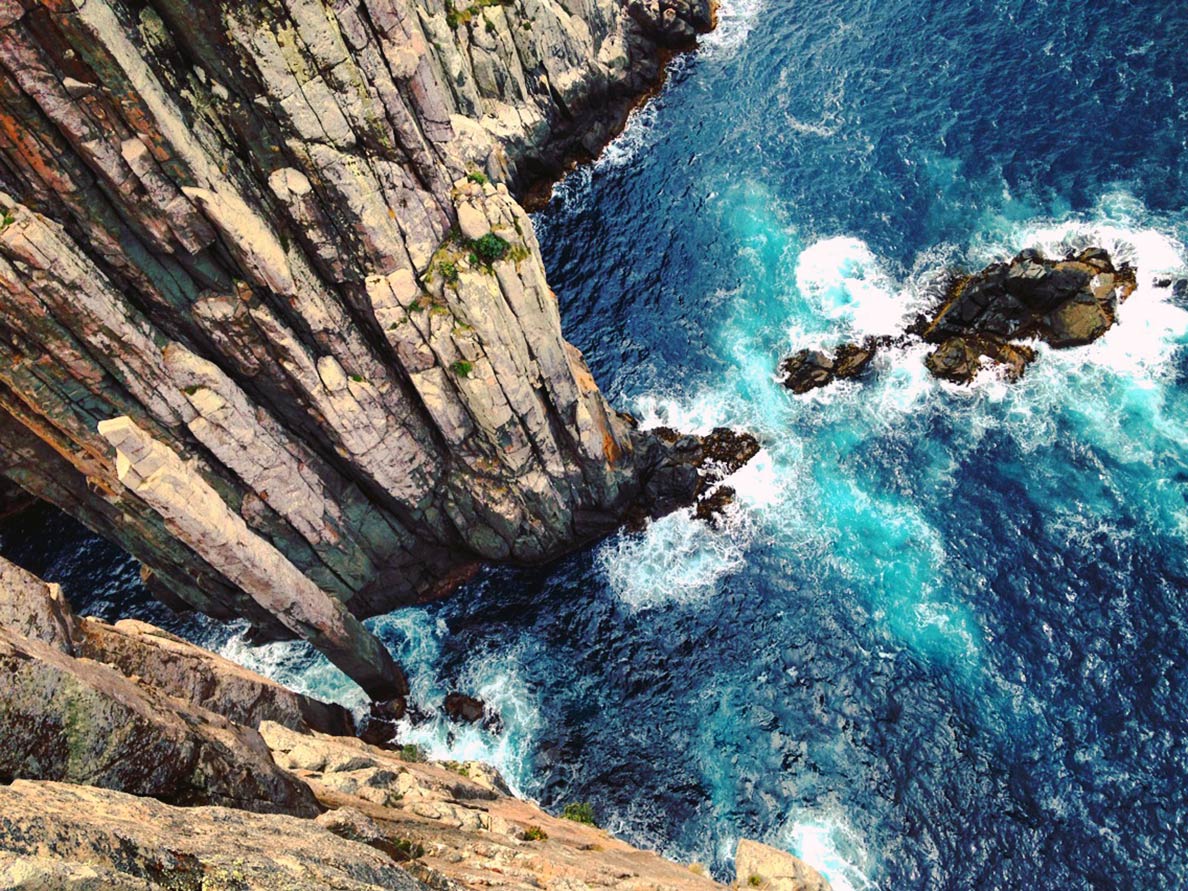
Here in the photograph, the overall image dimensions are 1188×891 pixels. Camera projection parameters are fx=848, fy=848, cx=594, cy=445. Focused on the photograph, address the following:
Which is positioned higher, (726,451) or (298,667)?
(298,667)

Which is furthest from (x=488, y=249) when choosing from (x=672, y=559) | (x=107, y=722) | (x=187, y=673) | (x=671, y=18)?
(x=671, y=18)

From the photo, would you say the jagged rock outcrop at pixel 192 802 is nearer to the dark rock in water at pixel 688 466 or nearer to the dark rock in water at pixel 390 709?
the dark rock in water at pixel 390 709

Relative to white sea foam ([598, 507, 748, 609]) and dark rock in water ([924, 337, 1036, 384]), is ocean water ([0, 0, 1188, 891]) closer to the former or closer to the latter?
white sea foam ([598, 507, 748, 609])

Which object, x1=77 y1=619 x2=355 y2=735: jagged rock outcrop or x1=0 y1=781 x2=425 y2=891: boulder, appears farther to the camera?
x1=77 y1=619 x2=355 y2=735: jagged rock outcrop

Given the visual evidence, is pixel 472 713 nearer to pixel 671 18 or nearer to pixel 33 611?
pixel 33 611

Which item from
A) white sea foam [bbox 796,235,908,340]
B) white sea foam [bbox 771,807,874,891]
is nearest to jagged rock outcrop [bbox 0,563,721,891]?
white sea foam [bbox 771,807,874,891]

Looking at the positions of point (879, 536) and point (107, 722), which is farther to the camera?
point (879, 536)

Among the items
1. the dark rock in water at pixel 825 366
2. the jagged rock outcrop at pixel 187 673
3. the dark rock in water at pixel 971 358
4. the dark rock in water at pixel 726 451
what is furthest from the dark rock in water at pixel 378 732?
the dark rock in water at pixel 971 358
